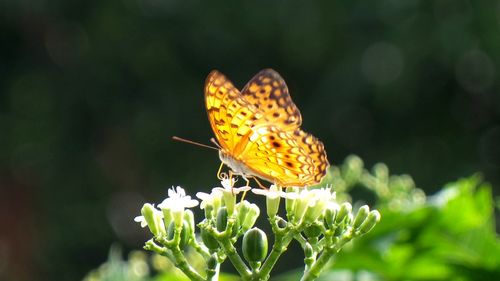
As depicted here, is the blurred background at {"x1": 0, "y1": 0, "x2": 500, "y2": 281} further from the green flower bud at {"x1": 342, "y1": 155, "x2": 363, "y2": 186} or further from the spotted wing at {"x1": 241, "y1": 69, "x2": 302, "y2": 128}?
the spotted wing at {"x1": 241, "y1": 69, "x2": 302, "y2": 128}

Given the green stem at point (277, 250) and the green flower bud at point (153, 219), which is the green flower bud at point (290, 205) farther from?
the green flower bud at point (153, 219)

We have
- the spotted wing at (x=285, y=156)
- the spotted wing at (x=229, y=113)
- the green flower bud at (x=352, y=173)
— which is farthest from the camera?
the green flower bud at (x=352, y=173)

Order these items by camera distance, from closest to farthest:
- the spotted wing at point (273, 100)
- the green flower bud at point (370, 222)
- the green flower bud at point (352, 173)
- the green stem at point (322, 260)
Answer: the green stem at point (322, 260)
the green flower bud at point (370, 222)
the spotted wing at point (273, 100)
the green flower bud at point (352, 173)

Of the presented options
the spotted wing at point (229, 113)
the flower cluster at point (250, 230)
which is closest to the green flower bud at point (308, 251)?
the flower cluster at point (250, 230)

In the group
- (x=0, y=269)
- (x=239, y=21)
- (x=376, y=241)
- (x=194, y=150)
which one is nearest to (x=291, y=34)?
(x=239, y=21)

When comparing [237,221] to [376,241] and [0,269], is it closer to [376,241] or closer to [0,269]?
[376,241]

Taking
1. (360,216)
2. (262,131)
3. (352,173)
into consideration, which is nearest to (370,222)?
(360,216)

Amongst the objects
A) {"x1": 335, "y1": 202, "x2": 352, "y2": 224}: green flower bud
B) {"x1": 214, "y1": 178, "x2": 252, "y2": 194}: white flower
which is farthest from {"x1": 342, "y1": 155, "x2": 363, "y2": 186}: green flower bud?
{"x1": 335, "y1": 202, "x2": 352, "y2": 224}: green flower bud
